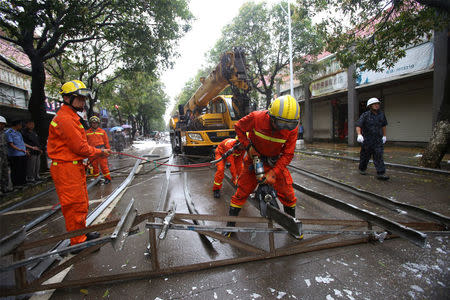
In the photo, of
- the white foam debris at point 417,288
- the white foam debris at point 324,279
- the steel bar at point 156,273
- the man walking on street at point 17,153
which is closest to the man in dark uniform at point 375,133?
the steel bar at point 156,273

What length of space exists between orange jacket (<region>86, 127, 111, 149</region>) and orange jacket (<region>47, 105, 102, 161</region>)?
4.01 metres

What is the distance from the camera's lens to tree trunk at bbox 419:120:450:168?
5730 millimetres

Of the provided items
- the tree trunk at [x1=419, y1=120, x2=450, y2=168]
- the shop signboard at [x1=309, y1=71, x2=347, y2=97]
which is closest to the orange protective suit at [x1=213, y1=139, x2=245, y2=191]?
the tree trunk at [x1=419, y1=120, x2=450, y2=168]

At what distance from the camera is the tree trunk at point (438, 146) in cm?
573

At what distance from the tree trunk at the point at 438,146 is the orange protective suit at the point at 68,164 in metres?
7.75

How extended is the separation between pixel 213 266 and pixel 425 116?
14.2 meters

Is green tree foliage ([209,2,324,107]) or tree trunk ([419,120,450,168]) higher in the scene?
green tree foliage ([209,2,324,107])

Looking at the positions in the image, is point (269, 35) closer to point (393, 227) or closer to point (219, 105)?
point (219, 105)

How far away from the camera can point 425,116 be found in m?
11.6

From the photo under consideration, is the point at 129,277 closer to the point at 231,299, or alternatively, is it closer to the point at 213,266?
the point at 213,266

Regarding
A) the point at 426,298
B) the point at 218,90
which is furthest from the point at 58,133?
the point at 218,90

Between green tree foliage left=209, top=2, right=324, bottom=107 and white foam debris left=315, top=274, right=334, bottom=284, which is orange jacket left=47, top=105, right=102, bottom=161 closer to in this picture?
white foam debris left=315, top=274, right=334, bottom=284

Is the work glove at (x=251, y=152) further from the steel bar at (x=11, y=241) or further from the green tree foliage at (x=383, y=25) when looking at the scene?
the green tree foliage at (x=383, y=25)

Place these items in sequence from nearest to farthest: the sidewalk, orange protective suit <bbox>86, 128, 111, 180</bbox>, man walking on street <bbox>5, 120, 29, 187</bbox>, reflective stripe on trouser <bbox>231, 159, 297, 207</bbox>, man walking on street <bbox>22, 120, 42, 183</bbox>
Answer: reflective stripe on trouser <bbox>231, 159, 297, 207</bbox>, man walking on street <bbox>5, 120, 29, 187</bbox>, orange protective suit <bbox>86, 128, 111, 180</bbox>, man walking on street <bbox>22, 120, 42, 183</bbox>, the sidewalk
